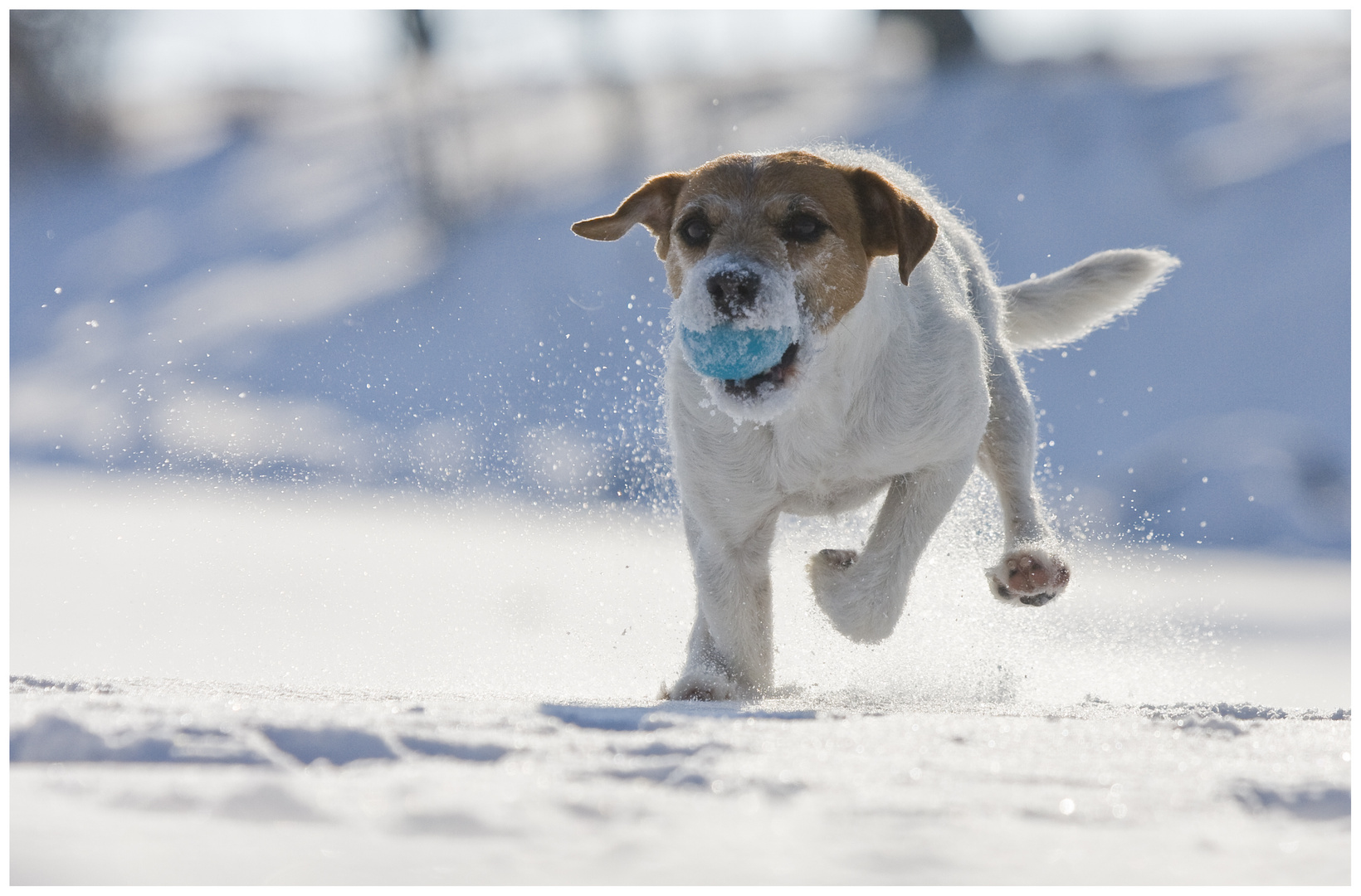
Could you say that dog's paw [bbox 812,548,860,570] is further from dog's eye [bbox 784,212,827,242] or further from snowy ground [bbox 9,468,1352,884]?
dog's eye [bbox 784,212,827,242]

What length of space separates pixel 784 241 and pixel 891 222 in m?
0.32

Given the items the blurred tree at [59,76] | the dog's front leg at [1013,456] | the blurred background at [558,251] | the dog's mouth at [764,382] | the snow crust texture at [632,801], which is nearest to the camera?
the snow crust texture at [632,801]

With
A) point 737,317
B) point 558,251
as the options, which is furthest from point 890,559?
point 558,251

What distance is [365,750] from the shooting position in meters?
2.30

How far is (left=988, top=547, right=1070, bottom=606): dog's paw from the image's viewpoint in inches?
161

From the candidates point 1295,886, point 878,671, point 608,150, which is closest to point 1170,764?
point 1295,886

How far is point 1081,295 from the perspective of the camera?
5309 millimetres

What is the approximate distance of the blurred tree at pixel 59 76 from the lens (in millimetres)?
21000

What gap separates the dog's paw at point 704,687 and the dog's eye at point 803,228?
4.49 ft

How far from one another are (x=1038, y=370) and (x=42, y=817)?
14.2 m

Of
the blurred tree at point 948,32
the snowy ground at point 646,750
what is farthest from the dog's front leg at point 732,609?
the blurred tree at point 948,32

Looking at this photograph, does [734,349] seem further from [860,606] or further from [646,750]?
[646,750]

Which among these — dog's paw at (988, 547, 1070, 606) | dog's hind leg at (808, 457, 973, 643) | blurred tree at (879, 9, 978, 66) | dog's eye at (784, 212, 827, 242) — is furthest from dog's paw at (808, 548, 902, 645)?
blurred tree at (879, 9, 978, 66)

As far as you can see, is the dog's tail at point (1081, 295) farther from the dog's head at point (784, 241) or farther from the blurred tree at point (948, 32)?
the blurred tree at point (948, 32)
